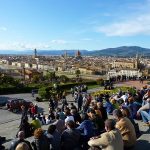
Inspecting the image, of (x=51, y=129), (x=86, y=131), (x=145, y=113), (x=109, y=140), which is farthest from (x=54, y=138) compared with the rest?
(x=145, y=113)

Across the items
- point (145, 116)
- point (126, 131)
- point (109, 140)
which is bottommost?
point (145, 116)

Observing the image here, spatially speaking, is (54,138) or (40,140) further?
(54,138)

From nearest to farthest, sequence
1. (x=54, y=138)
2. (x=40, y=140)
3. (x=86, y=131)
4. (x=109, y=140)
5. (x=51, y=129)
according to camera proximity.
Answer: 1. (x=109, y=140)
2. (x=40, y=140)
3. (x=54, y=138)
4. (x=51, y=129)
5. (x=86, y=131)

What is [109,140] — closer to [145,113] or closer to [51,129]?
[51,129]

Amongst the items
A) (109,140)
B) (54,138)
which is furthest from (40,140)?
(109,140)

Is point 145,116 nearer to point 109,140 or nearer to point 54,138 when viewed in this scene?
point 54,138

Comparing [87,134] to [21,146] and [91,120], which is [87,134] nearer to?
[91,120]

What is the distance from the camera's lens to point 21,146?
752 centimetres

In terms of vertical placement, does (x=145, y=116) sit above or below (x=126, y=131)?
below

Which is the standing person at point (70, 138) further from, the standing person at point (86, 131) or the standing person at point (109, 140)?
the standing person at point (109, 140)

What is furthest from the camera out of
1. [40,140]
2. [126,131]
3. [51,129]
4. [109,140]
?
[51,129]

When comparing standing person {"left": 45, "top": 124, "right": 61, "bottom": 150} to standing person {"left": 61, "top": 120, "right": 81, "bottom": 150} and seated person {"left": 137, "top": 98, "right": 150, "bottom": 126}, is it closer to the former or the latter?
standing person {"left": 61, "top": 120, "right": 81, "bottom": 150}

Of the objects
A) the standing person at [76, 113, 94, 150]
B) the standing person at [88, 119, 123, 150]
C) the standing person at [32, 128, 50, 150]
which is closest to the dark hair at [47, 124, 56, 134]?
the standing person at [32, 128, 50, 150]

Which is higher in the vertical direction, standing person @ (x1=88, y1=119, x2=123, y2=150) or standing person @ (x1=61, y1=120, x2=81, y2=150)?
standing person @ (x1=88, y1=119, x2=123, y2=150)
